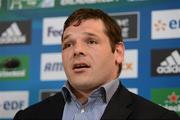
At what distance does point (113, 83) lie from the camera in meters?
1.47

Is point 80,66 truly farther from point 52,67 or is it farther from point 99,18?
point 52,67

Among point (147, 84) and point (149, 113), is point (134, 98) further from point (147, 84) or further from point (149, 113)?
point (147, 84)

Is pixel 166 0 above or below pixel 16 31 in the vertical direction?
above

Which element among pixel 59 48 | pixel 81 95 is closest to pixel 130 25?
pixel 59 48

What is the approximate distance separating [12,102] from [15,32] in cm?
38

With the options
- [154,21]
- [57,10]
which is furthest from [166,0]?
[57,10]

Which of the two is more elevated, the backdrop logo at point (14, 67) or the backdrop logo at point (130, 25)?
the backdrop logo at point (130, 25)

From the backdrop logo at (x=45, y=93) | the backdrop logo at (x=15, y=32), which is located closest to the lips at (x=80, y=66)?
the backdrop logo at (x=45, y=93)

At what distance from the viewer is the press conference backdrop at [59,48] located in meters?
1.90

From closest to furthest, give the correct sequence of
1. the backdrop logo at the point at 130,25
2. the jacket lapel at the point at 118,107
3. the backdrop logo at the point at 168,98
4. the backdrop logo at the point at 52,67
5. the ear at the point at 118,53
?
1. the jacket lapel at the point at 118,107
2. the ear at the point at 118,53
3. the backdrop logo at the point at 168,98
4. the backdrop logo at the point at 130,25
5. the backdrop logo at the point at 52,67

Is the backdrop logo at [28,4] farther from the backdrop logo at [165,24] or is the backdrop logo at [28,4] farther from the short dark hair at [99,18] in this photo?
the short dark hair at [99,18]

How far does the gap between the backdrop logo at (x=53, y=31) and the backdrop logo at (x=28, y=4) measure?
94mm

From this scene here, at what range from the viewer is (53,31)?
2115 mm

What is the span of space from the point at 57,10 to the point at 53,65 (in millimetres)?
292
